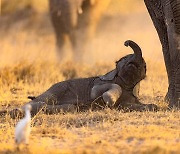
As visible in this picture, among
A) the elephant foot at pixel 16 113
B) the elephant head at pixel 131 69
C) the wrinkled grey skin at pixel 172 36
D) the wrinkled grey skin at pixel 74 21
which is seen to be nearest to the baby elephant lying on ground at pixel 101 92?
the elephant head at pixel 131 69

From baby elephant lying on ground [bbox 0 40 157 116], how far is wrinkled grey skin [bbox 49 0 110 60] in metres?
9.42

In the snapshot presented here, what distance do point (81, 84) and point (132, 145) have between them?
8.72 feet

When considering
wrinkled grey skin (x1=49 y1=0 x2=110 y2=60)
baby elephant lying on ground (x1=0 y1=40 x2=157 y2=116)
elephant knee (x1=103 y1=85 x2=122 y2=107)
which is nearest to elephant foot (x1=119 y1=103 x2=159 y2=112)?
baby elephant lying on ground (x1=0 y1=40 x2=157 y2=116)

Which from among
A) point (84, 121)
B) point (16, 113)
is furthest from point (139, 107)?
point (16, 113)

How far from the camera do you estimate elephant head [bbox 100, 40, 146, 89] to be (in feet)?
28.2

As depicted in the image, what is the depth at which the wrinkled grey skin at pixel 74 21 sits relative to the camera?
60.7ft

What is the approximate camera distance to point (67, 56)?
18594mm

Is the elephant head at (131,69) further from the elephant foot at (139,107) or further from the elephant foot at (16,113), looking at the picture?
the elephant foot at (16,113)

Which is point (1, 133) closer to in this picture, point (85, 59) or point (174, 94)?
point (174, 94)

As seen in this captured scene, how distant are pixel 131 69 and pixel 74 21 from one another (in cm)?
1011

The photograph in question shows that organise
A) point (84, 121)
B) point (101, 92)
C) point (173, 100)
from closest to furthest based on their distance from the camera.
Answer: point (84, 121)
point (101, 92)
point (173, 100)

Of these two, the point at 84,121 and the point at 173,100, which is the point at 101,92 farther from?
the point at 84,121

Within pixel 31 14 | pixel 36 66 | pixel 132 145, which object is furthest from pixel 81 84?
pixel 31 14

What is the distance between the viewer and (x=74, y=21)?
1859cm
